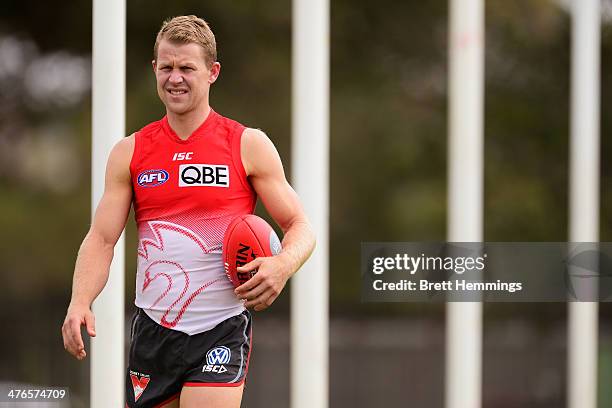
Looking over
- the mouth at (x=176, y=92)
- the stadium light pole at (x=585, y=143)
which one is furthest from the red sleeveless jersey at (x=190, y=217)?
the stadium light pole at (x=585, y=143)

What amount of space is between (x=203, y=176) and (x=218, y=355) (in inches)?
30.7

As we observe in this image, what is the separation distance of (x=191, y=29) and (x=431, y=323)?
58.0 ft

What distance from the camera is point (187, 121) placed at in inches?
182

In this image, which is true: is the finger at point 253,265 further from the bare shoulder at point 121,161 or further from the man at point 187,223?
the bare shoulder at point 121,161

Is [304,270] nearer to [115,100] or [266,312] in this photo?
[115,100]

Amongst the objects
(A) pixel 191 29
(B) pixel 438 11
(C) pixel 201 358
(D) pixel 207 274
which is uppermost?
(B) pixel 438 11

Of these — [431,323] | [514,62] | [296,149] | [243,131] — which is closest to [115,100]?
[296,149]

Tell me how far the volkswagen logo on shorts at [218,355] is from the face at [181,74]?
1.05 meters

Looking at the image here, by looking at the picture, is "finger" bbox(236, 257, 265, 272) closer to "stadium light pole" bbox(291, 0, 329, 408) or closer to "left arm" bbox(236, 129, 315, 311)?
"left arm" bbox(236, 129, 315, 311)

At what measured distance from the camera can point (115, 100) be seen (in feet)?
21.9

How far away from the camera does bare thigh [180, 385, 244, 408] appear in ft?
14.6

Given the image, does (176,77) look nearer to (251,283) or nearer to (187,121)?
(187,121)

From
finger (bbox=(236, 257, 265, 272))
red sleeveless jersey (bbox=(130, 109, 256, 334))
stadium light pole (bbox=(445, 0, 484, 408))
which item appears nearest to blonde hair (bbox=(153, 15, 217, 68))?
red sleeveless jersey (bbox=(130, 109, 256, 334))

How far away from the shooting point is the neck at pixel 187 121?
182 inches
